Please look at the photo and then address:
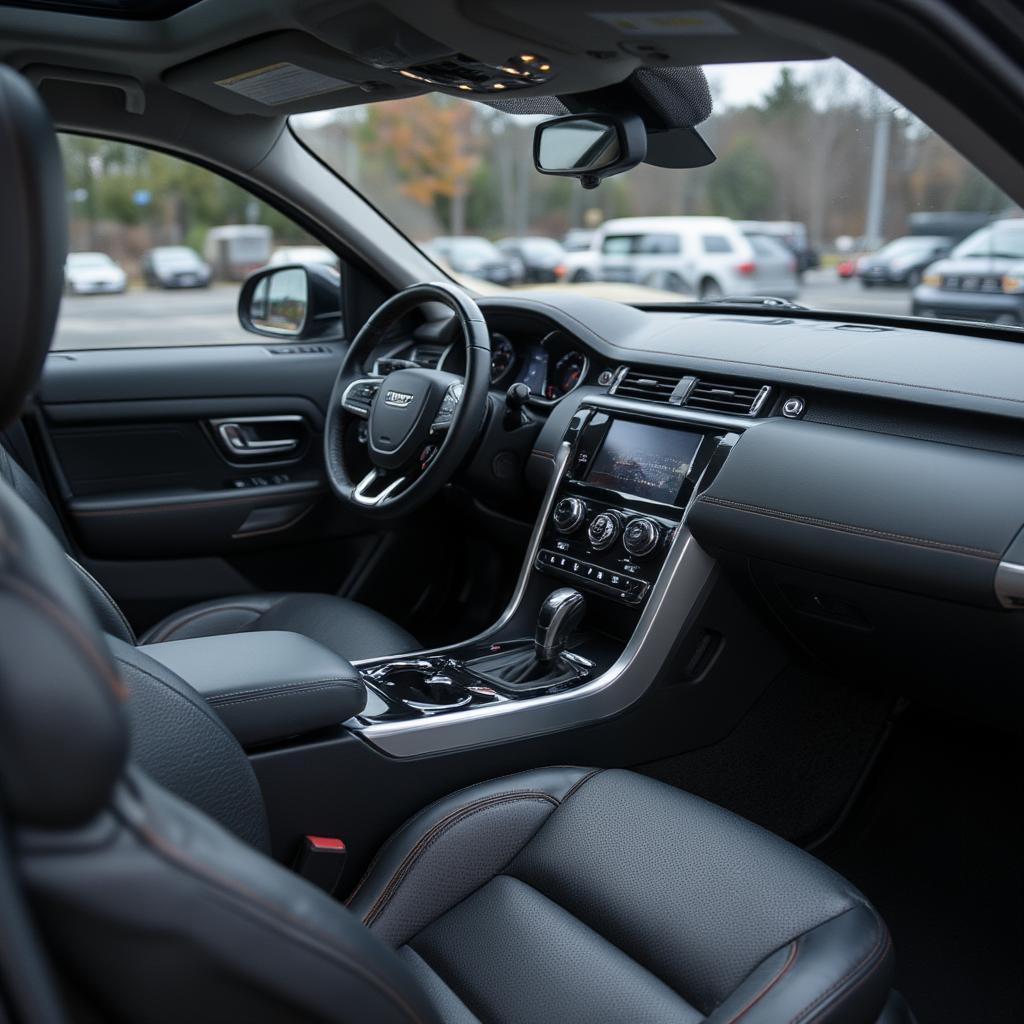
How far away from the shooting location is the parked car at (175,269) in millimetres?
3736

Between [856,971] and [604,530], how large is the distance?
1.06 m

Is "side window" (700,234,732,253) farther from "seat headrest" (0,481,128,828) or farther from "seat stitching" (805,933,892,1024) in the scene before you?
"seat headrest" (0,481,128,828)

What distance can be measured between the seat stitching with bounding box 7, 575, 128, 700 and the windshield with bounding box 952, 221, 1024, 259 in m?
6.45

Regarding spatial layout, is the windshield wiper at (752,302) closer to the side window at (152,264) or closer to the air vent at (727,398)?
the air vent at (727,398)

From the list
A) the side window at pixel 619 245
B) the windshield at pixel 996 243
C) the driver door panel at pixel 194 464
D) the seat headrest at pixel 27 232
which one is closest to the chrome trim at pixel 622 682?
the driver door panel at pixel 194 464

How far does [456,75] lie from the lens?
174 centimetres

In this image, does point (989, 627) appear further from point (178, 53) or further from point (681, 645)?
point (178, 53)

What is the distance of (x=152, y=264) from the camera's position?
3979 millimetres

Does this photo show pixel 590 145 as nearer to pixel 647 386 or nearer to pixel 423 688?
pixel 647 386

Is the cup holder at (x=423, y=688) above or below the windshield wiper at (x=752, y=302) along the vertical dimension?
below

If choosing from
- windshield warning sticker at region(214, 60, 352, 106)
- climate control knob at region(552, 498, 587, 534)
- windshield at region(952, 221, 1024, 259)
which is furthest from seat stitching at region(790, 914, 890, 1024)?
windshield at region(952, 221, 1024, 259)

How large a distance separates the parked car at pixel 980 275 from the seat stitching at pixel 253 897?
17.1 feet

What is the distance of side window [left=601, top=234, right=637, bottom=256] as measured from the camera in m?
10.9

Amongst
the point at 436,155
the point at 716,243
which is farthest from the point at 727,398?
the point at 436,155
